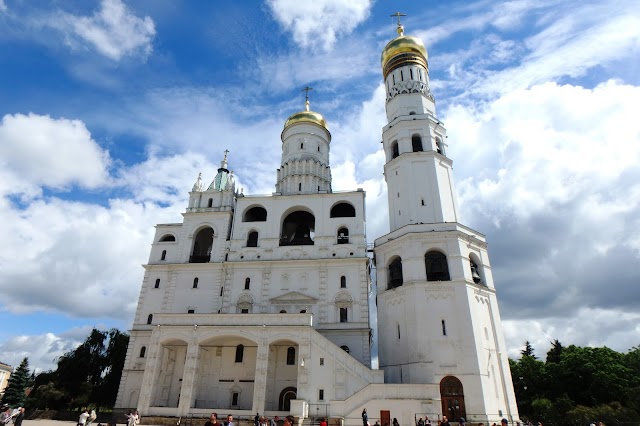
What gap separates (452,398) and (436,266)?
873 cm

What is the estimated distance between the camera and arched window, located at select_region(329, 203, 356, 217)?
35.3 metres

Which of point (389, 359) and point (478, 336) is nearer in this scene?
point (478, 336)

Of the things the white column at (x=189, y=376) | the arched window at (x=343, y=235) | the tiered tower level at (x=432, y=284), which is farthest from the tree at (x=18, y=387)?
the tiered tower level at (x=432, y=284)

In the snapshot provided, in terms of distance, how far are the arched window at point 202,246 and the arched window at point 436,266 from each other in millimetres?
18965

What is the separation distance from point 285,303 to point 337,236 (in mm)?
6927

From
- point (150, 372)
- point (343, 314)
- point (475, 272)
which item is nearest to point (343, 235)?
point (343, 314)

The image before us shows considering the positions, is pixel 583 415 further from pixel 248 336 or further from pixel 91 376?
pixel 91 376

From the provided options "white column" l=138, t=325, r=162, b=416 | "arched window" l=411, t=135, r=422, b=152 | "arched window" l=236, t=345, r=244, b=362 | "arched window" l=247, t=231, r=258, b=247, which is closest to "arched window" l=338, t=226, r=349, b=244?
"arched window" l=247, t=231, r=258, b=247

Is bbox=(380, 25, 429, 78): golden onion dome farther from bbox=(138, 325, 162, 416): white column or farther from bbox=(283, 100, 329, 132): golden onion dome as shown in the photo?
bbox=(138, 325, 162, 416): white column

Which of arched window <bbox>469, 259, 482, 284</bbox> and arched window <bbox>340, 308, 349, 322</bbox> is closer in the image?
arched window <bbox>469, 259, 482, 284</bbox>

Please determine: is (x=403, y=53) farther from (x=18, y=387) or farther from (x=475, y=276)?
(x=18, y=387)

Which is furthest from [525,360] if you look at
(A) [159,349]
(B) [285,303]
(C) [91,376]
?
(C) [91,376]

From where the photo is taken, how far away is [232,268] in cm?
Answer: 3288

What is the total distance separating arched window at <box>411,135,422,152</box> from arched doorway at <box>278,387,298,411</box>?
21319mm
